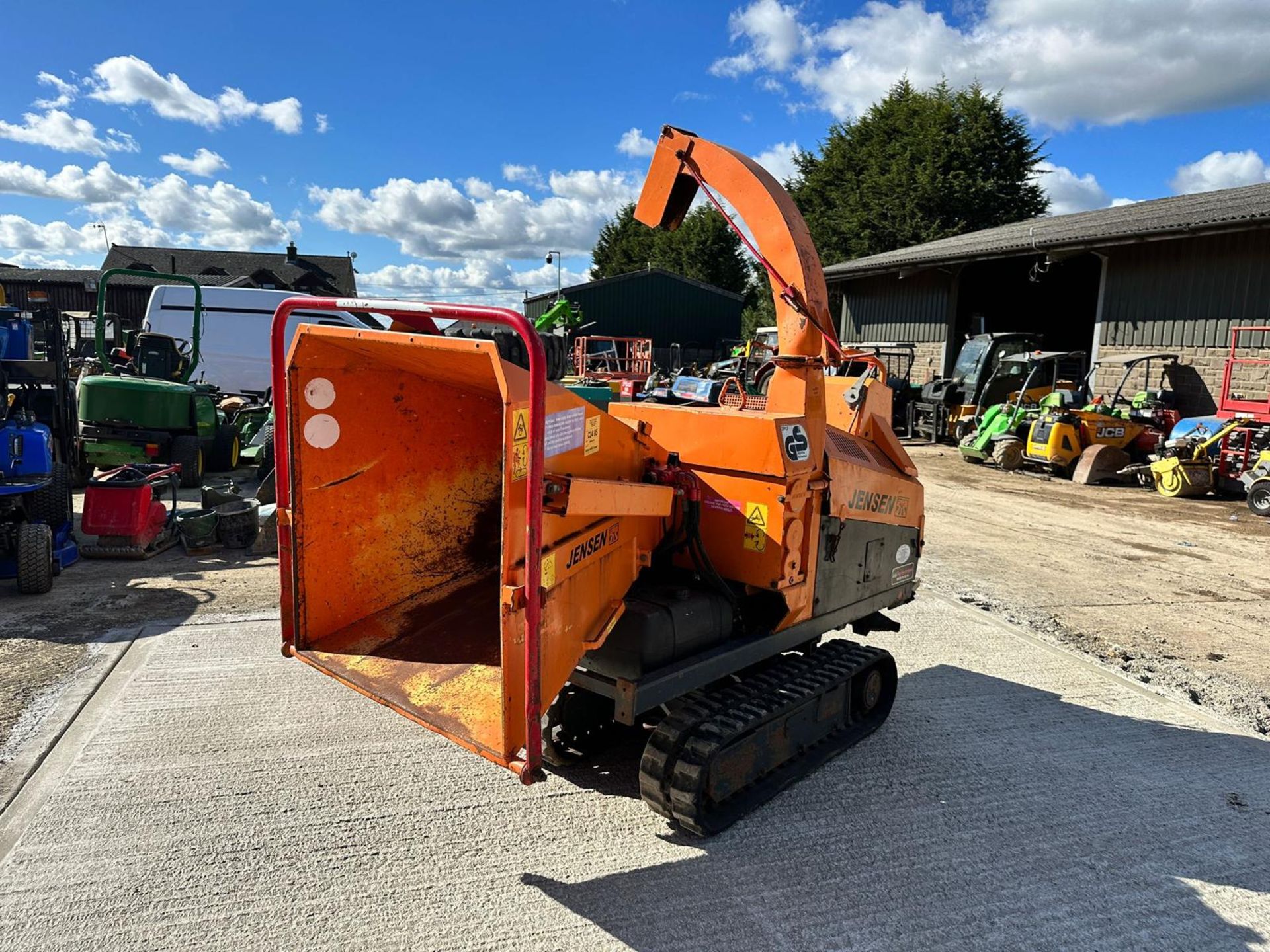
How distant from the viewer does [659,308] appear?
35.5 meters

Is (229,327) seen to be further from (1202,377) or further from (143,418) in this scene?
(1202,377)

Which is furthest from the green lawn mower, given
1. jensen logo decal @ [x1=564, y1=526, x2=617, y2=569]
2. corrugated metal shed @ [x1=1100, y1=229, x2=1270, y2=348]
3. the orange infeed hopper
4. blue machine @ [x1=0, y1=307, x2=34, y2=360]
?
corrugated metal shed @ [x1=1100, y1=229, x2=1270, y2=348]

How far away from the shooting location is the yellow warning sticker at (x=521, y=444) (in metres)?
2.34

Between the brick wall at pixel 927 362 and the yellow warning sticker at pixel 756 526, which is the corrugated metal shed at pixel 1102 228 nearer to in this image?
the brick wall at pixel 927 362

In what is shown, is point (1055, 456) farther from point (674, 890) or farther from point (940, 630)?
point (674, 890)

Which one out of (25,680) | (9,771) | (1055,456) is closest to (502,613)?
(9,771)

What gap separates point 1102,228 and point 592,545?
56.6 ft

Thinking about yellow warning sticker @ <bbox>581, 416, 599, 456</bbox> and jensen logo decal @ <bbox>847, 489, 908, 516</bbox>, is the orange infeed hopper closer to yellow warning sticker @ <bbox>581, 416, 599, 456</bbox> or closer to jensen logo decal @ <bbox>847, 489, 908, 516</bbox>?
yellow warning sticker @ <bbox>581, 416, 599, 456</bbox>

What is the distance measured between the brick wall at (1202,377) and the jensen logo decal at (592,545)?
1448 centimetres

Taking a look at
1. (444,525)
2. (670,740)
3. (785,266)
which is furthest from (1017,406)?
(670,740)

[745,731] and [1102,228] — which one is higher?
[1102,228]

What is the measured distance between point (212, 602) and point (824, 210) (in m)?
38.0

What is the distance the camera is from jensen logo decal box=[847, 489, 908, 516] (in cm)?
386

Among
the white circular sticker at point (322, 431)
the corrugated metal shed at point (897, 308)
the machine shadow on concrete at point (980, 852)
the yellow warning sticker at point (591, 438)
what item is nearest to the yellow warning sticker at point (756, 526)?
the yellow warning sticker at point (591, 438)
